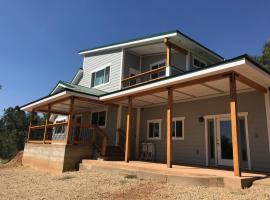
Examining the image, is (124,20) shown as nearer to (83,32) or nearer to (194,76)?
(83,32)

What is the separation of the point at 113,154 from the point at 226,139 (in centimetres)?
584

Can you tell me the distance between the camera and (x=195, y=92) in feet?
33.7

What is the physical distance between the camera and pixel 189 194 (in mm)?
5871

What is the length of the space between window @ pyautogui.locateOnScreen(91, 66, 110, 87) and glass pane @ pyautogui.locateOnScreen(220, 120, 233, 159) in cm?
823

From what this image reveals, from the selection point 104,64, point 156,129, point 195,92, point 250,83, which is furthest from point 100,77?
point 250,83

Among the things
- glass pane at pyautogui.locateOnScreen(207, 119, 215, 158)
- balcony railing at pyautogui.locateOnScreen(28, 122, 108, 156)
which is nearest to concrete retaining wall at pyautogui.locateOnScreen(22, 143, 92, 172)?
balcony railing at pyautogui.locateOnScreen(28, 122, 108, 156)

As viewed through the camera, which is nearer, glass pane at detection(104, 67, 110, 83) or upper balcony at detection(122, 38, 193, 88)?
upper balcony at detection(122, 38, 193, 88)

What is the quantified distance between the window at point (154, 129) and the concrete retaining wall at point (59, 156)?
11.5ft

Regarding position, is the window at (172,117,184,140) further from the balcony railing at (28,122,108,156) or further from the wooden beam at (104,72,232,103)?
the balcony railing at (28,122,108,156)

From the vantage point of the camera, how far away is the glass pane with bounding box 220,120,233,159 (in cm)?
986

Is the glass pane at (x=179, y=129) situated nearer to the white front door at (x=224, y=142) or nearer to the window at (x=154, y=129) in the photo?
the window at (x=154, y=129)

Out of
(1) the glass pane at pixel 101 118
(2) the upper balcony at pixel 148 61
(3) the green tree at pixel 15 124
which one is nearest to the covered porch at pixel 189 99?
(1) the glass pane at pixel 101 118

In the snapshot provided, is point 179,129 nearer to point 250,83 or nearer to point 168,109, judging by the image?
point 168,109

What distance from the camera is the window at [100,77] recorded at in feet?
52.2
